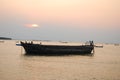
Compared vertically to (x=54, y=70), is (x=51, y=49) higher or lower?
higher

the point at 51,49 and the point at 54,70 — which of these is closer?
the point at 54,70

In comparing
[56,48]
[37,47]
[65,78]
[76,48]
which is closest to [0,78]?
[65,78]

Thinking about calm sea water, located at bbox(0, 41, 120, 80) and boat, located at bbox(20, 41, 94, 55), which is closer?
calm sea water, located at bbox(0, 41, 120, 80)

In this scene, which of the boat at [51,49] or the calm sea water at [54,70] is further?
the boat at [51,49]

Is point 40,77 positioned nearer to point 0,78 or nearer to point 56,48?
point 0,78

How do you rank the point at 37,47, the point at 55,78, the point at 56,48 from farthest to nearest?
the point at 56,48 < the point at 37,47 < the point at 55,78

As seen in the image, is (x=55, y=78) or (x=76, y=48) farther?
(x=76, y=48)

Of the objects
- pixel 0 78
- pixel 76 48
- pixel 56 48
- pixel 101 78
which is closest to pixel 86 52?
pixel 76 48

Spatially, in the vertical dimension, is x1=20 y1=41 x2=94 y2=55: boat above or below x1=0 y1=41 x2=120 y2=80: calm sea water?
above

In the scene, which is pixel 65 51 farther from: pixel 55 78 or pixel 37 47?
pixel 55 78

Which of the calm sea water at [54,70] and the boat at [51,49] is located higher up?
the boat at [51,49]

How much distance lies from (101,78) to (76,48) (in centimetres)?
4140

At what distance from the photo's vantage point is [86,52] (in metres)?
75.4

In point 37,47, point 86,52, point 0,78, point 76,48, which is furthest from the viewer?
point 86,52
